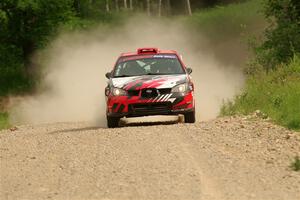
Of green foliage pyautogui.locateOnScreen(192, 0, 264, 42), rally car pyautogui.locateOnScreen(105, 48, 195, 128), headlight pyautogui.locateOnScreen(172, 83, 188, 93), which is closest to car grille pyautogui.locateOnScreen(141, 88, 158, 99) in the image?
rally car pyautogui.locateOnScreen(105, 48, 195, 128)

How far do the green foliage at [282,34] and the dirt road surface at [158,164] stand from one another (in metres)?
10.2

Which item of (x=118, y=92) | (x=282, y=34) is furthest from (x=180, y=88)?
(x=282, y=34)

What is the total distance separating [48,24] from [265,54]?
55.9ft

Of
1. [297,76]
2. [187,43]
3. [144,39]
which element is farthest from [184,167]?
[187,43]

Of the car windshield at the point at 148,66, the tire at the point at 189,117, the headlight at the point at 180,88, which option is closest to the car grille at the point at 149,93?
the headlight at the point at 180,88

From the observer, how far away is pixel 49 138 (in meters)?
16.0

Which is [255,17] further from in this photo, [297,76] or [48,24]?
[297,76]

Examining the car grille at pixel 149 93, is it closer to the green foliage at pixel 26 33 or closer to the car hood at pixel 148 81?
the car hood at pixel 148 81

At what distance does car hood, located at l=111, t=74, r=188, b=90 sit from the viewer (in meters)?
17.6

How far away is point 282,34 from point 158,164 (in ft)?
50.7

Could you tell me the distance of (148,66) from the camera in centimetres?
1886

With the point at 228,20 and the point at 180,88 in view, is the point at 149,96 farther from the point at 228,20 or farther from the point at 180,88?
the point at 228,20

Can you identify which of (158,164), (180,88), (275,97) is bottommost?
(275,97)

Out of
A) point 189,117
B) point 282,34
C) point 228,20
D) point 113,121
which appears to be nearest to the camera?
point 189,117
